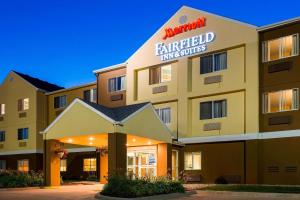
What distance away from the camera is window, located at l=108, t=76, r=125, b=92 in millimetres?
39162

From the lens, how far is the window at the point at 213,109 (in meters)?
32.4

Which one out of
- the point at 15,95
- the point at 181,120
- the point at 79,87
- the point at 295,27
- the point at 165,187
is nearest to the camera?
the point at 165,187

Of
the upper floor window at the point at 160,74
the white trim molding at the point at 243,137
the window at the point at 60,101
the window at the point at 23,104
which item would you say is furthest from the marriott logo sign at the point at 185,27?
the window at the point at 23,104

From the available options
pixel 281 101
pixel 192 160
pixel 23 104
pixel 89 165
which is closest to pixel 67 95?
pixel 23 104

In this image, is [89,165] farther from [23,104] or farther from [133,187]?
[133,187]

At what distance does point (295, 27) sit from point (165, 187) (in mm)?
13854

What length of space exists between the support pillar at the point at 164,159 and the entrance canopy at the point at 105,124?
0.51m

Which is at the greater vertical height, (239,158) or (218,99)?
(218,99)

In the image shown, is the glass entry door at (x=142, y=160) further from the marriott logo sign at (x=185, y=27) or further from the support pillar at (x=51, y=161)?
the marriott logo sign at (x=185, y=27)

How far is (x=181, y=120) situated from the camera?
113ft

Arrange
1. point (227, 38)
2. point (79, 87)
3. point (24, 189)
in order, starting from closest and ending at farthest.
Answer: point (24, 189) → point (227, 38) → point (79, 87)

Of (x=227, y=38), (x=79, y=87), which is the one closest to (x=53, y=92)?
(x=79, y=87)

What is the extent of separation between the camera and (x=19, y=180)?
2756 cm

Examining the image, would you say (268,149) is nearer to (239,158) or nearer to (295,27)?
(239,158)
